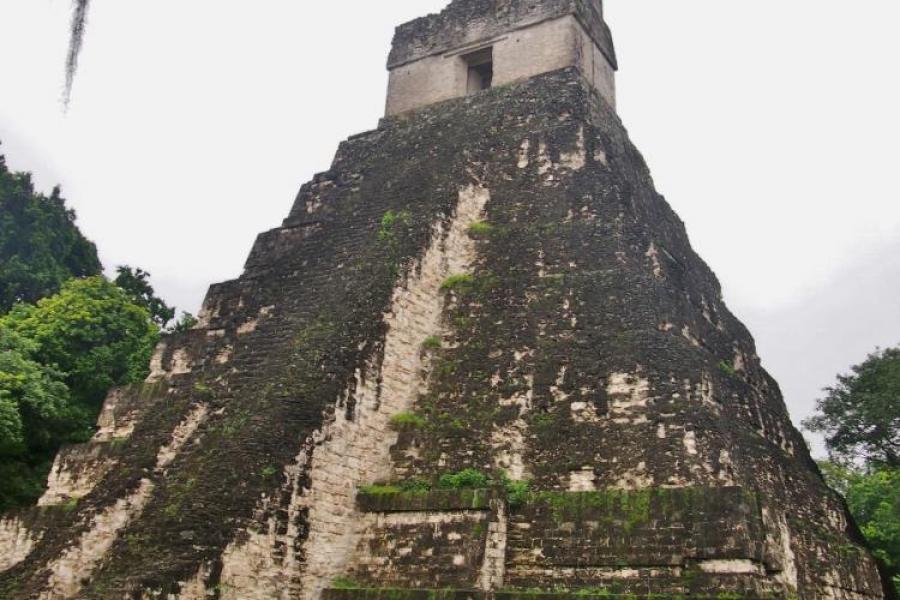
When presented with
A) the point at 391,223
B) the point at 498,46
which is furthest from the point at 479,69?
the point at 391,223

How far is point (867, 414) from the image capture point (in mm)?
25641

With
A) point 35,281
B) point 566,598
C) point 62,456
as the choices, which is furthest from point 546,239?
point 35,281

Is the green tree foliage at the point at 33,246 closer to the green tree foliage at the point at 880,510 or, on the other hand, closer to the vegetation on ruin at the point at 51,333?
the vegetation on ruin at the point at 51,333

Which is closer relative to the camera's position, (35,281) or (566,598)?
(566,598)

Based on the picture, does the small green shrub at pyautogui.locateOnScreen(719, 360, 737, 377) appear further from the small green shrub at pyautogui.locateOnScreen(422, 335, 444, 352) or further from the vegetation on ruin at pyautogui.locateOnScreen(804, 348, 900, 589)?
the vegetation on ruin at pyautogui.locateOnScreen(804, 348, 900, 589)

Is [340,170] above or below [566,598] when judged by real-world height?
above

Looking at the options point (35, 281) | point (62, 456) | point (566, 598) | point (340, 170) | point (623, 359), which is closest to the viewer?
point (566, 598)

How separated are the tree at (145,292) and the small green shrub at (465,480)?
21842mm

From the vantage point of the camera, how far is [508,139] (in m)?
14.3

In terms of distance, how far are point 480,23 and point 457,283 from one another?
701cm

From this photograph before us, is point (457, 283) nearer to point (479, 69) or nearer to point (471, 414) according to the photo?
point (471, 414)

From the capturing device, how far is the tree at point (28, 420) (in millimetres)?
16594

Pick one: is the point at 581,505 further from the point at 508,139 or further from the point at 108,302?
the point at 108,302

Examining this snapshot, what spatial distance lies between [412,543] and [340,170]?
809 centimetres
